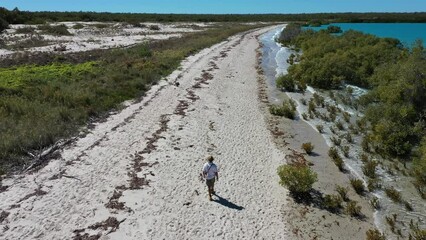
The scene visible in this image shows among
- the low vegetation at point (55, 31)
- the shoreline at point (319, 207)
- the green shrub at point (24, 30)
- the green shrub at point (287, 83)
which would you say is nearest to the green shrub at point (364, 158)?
the shoreline at point (319, 207)

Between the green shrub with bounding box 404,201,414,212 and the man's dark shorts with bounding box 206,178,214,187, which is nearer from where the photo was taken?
the man's dark shorts with bounding box 206,178,214,187

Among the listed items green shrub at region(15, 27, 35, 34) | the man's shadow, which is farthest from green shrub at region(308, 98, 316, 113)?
green shrub at region(15, 27, 35, 34)

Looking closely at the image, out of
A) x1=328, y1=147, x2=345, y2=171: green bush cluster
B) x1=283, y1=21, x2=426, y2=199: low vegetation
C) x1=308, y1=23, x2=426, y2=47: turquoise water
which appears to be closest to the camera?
x1=328, y1=147, x2=345, y2=171: green bush cluster

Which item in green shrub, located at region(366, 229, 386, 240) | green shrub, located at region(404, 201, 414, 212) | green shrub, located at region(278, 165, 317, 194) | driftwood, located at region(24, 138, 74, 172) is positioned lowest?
green shrub, located at region(404, 201, 414, 212)

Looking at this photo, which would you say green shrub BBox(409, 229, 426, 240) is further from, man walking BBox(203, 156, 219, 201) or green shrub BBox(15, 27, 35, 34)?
green shrub BBox(15, 27, 35, 34)

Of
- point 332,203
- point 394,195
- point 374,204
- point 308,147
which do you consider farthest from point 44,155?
point 394,195

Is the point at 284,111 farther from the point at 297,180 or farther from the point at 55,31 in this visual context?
the point at 55,31

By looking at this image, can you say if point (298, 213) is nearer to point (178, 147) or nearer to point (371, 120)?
point (178, 147)
